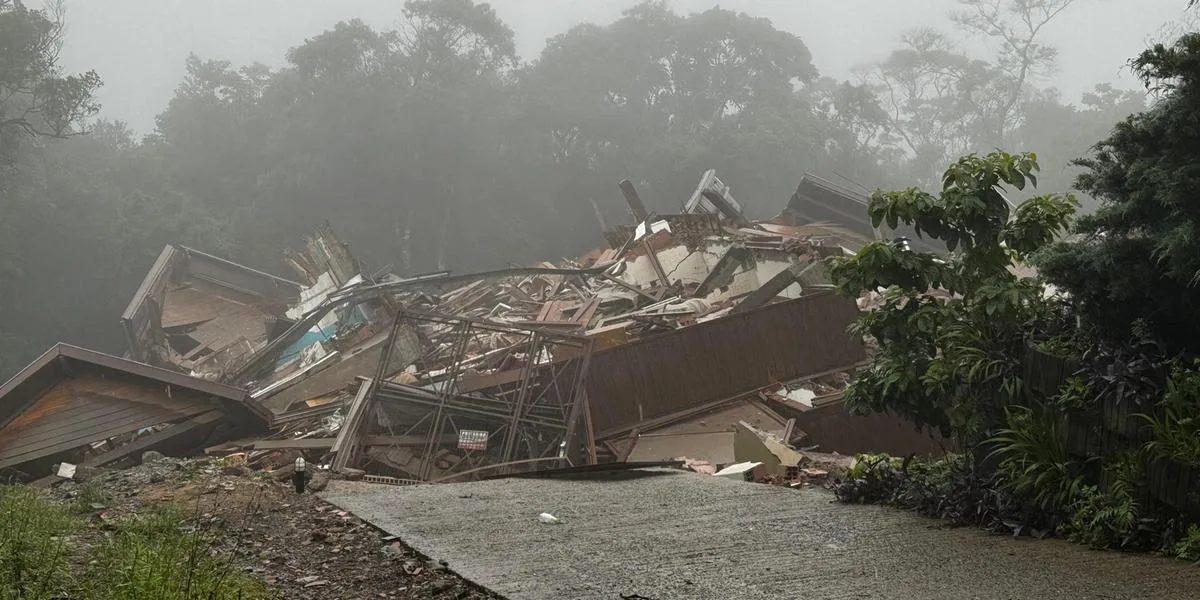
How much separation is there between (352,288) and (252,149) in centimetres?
2579

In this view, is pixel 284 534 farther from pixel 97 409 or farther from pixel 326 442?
pixel 97 409

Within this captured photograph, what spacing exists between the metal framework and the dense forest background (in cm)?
2453

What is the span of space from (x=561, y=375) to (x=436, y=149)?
1190 inches

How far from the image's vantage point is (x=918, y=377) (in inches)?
302

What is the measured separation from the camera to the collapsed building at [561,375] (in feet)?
47.0

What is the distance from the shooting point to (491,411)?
47.3ft

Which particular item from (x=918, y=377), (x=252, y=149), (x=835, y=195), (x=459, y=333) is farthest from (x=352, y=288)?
(x=252, y=149)

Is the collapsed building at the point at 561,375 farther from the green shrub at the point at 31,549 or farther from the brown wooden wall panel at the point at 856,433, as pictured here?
the green shrub at the point at 31,549

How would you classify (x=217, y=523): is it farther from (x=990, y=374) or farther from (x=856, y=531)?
(x=990, y=374)

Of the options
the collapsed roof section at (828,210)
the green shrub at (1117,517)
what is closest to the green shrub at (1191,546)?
the green shrub at (1117,517)

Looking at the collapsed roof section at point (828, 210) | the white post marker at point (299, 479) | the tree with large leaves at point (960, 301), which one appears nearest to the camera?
the tree with large leaves at point (960, 301)

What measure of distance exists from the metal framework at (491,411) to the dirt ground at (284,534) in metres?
2.58

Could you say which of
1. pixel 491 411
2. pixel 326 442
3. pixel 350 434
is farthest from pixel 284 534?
pixel 326 442

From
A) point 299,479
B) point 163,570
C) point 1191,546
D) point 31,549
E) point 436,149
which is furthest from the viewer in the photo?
point 436,149
